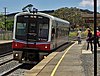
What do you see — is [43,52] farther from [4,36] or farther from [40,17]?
[4,36]

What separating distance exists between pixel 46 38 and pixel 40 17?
126 centimetres

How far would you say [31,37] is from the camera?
18.8 meters

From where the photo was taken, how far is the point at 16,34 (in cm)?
1898

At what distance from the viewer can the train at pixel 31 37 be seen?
1858 centimetres

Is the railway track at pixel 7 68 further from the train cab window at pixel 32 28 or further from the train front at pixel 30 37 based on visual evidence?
the train cab window at pixel 32 28

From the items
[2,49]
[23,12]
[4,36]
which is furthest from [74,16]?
[23,12]

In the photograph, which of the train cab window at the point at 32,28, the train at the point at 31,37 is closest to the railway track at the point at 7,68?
the train at the point at 31,37

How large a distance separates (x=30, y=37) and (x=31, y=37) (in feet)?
0.19

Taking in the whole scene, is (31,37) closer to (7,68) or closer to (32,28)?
(32,28)

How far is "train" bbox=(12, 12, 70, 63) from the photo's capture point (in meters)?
18.6

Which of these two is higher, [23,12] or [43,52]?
[23,12]

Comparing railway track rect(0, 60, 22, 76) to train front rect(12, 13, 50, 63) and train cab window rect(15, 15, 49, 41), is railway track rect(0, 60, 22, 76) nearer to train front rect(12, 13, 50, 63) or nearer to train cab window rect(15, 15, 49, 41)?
train front rect(12, 13, 50, 63)

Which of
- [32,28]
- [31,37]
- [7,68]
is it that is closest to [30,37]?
[31,37]

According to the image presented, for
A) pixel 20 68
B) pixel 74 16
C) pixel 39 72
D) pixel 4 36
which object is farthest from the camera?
pixel 74 16
